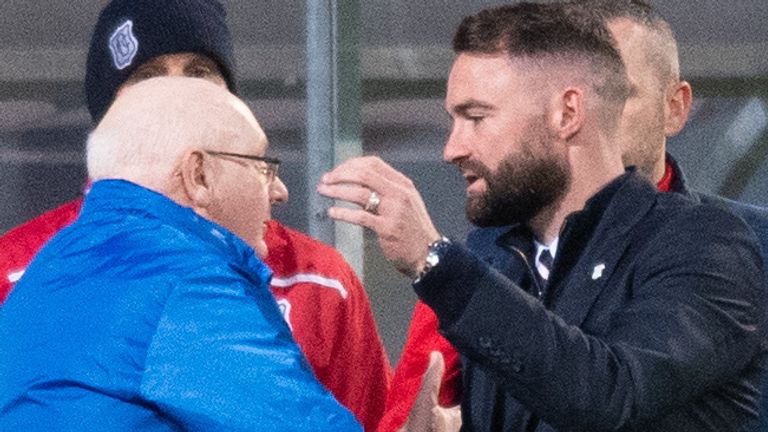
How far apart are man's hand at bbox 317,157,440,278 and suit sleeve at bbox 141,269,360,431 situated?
0.22 m

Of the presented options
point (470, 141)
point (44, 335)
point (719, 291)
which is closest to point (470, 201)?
point (470, 141)

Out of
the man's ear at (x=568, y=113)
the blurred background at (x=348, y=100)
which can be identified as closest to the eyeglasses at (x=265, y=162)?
the man's ear at (x=568, y=113)

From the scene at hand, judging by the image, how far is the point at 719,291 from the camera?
2.04 meters

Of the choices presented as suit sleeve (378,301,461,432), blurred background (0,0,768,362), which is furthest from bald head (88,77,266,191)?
blurred background (0,0,768,362)

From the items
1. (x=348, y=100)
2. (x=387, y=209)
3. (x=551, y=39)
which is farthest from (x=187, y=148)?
(x=348, y=100)

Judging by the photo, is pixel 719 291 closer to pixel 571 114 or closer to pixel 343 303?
pixel 571 114

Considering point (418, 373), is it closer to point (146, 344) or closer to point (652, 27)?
point (146, 344)

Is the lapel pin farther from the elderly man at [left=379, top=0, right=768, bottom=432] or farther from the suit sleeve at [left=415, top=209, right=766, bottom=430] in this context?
the elderly man at [left=379, top=0, right=768, bottom=432]

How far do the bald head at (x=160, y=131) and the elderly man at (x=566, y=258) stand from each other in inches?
5.8

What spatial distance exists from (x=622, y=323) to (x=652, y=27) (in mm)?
1229

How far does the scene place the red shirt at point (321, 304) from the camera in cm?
266

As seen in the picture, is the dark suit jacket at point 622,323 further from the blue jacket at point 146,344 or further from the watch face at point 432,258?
the blue jacket at point 146,344

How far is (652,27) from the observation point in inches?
122

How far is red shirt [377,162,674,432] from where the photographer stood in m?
2.36
